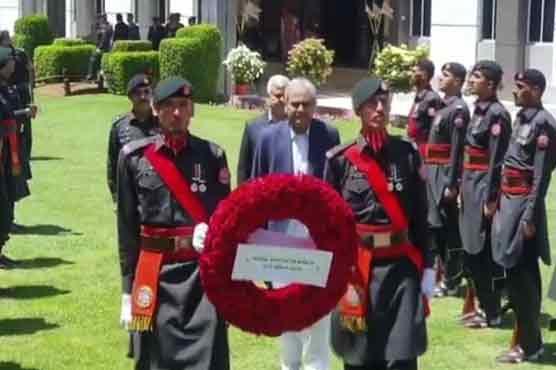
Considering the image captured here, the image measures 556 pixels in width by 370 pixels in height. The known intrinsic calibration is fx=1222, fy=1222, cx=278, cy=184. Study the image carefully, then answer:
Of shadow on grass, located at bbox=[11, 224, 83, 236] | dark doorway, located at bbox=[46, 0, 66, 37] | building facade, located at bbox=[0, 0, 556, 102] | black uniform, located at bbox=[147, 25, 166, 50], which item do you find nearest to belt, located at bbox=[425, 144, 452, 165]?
shadow on grass, located at bbox=[11, 224, 83, 236]

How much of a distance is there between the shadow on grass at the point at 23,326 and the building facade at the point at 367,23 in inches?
603

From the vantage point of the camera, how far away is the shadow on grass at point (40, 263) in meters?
11.8

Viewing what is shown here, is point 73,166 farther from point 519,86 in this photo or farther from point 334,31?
point 334,31

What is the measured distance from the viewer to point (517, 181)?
28.0 ft

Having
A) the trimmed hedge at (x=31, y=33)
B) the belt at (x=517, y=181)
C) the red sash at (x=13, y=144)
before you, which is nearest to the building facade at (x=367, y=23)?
the trimmed hedge at (x=31, y=33)

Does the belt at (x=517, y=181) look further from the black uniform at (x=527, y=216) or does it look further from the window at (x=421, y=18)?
the window at (x=421, y=18)

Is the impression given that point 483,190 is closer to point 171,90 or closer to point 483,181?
point 483,181

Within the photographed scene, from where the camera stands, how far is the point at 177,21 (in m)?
29.5

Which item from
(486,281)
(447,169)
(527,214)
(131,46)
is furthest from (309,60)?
(527,214)

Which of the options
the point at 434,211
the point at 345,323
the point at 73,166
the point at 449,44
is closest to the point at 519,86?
the point at 434,211

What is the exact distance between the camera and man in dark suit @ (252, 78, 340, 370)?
295 inches

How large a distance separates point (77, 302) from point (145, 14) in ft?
76.8

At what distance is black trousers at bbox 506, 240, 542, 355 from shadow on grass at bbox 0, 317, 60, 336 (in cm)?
360

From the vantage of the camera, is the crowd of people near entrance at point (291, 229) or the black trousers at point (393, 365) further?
the black trousers at point (393, 365)
